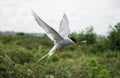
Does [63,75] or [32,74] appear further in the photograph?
[63,75]

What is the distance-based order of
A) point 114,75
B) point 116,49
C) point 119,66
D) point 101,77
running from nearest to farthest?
point 101,77, point 114,75, point 119,66, point 116,49

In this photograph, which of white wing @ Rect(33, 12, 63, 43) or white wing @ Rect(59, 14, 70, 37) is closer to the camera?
white wing @ Rect(33, 12, 63, 43)

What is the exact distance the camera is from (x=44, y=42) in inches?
1320

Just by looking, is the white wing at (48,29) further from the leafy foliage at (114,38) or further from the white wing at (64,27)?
the leafy foliage at (114,38)

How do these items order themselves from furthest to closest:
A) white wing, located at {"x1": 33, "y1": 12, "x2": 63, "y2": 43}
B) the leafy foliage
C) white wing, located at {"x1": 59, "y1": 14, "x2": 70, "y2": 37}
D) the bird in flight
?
1. the leafy foliage
2. white wing, located at {"x1": 59, "y1": 14, "x2": 70, "y2": 37}
3. the bird in flight
4. white wing, located at {"x1": 33, "y1": 12, "x2": 63, "y2": 43}

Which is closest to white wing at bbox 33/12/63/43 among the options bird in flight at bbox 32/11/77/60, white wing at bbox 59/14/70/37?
bird in flight at bbox 32/11/77/60

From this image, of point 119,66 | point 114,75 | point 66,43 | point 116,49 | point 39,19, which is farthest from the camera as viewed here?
point 116,49

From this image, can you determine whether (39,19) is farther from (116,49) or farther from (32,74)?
(116,49)

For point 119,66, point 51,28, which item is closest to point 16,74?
point 51,28

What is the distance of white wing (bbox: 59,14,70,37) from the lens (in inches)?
323

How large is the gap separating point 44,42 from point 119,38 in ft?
30.9

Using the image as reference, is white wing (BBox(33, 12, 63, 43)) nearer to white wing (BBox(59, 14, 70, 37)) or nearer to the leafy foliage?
white wing (BBox(59, 14, 70, 37))

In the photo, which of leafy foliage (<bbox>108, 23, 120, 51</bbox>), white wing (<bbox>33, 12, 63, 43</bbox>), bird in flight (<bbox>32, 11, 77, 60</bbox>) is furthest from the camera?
leafy foliage (<bbox>108, 23, 120, 51</bbox>)

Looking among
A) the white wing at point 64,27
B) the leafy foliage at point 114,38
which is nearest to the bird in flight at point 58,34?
the white wing at point 64,27
